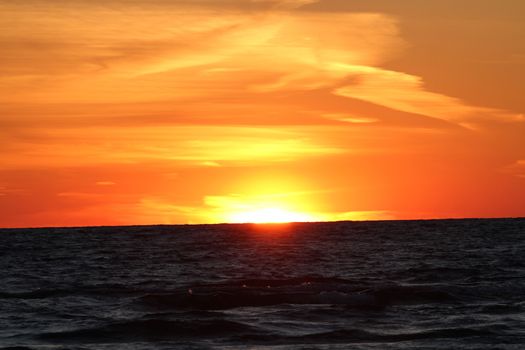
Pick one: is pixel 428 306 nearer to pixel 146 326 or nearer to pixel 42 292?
pixel 146 326

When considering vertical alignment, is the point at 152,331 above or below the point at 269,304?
below

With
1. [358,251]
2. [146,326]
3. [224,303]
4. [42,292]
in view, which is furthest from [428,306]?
[358,251]

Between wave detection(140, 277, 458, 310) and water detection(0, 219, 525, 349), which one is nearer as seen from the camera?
water detection(0, 219, 525, 349)

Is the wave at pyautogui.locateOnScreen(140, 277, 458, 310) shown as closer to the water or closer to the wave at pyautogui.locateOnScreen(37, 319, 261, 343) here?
the water

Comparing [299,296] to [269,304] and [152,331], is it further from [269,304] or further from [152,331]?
[152,331]

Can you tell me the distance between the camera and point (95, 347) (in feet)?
106

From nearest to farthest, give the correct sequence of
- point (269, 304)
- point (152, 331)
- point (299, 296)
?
1. point (152, 331)
2. point (269, 304)
3. point (299, 296)

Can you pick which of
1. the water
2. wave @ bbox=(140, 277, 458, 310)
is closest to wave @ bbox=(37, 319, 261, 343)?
the water

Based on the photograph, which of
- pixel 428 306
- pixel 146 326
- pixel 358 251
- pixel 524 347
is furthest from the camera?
pixel 358 251

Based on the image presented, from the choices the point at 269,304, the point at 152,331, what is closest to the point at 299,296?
the point at 269,304

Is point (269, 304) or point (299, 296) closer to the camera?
point (269, 304)

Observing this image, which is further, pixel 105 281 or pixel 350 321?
pixel 105 281

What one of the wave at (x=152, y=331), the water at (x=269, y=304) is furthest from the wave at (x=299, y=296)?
the wave at (x=152, y=331)

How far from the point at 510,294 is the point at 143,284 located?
22.1m
